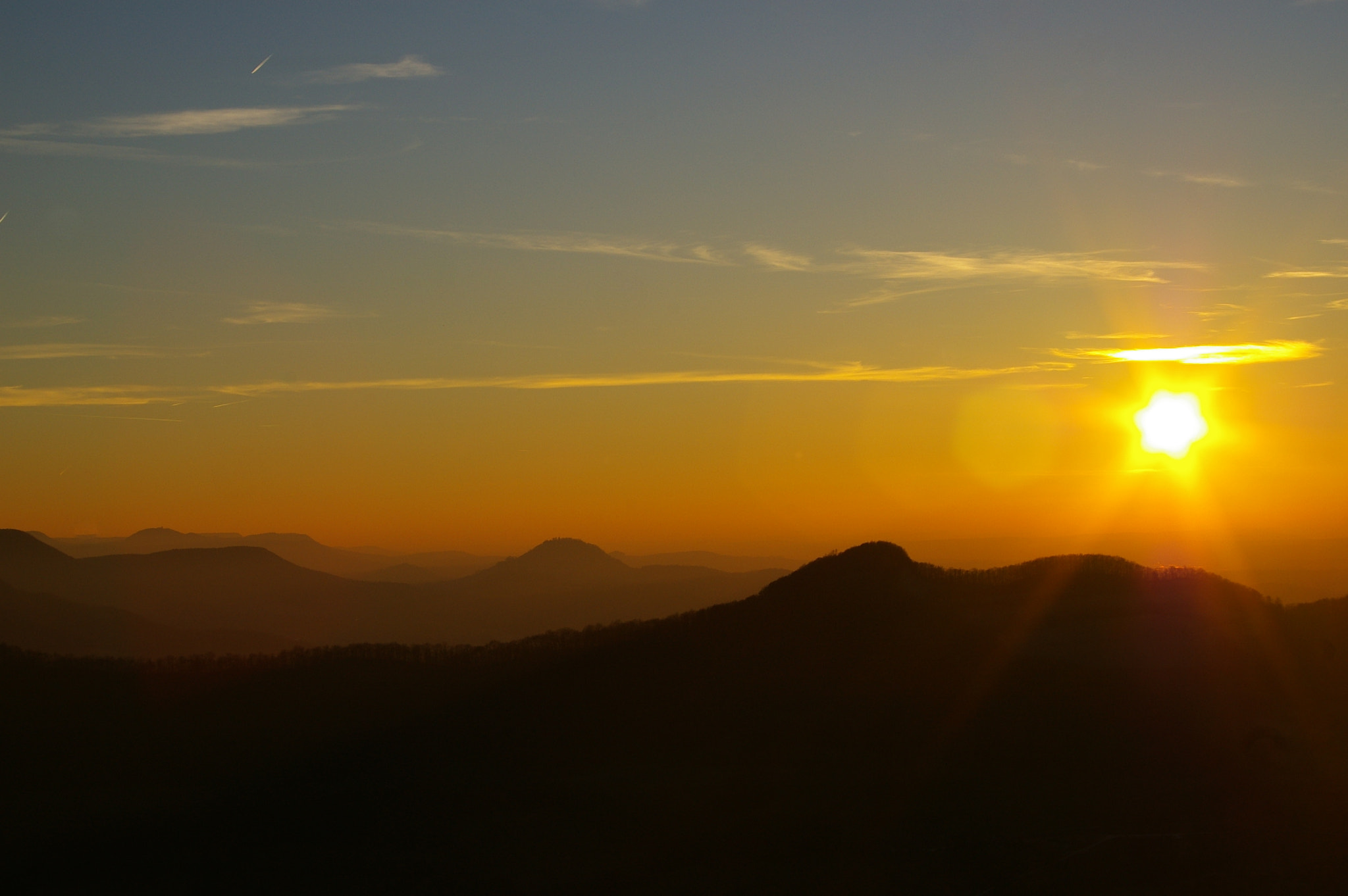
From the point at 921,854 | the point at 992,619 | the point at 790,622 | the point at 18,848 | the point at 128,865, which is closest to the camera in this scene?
the point at 921,854

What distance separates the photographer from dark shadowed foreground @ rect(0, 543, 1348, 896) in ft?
91.5

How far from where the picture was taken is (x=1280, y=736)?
3294 centimetres

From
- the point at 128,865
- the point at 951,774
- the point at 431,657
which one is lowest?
the point at 128,865

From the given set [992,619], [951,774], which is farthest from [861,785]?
[992,619]

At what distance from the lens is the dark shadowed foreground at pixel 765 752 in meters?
27.9

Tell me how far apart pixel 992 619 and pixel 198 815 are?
2961 cm

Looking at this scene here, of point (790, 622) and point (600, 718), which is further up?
point (790, 622)

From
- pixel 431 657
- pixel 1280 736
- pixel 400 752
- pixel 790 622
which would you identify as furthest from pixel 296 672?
pixel 1280 736

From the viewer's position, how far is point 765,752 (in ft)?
117

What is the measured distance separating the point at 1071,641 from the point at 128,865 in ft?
105

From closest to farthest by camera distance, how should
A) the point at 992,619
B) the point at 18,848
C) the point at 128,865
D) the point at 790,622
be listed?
the point at 128,865 → the point at 18,848 → the point at 992,619 → the point at 790,622

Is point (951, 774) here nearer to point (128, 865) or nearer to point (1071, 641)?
point (1071, 641)

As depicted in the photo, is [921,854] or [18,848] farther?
[18,848]

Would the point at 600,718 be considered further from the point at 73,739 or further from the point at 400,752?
the point at 73,739
